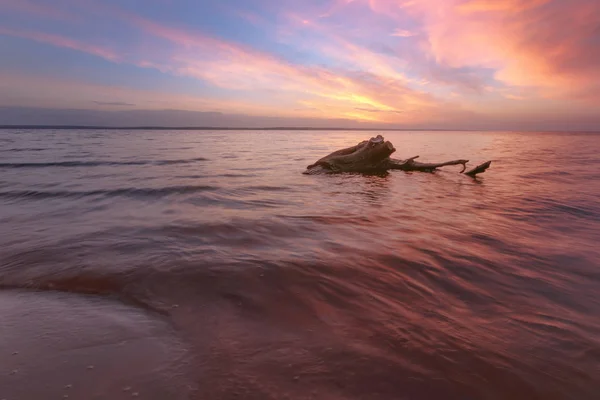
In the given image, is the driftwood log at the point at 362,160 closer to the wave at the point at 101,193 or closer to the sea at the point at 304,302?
the wave at the point at 101,193

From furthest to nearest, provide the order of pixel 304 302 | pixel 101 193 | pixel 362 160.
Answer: pixel 362 160, pixel 101 193, pixel 304 302

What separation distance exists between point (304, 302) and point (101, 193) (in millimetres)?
10936

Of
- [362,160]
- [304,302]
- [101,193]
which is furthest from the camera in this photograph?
[362,160]

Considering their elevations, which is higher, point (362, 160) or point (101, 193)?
point (362, 160)

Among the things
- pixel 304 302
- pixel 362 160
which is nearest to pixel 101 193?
pixel 304 302

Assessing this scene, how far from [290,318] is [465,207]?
8.50 metres

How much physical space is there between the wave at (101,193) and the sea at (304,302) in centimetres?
228

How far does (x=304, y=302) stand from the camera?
3895mm

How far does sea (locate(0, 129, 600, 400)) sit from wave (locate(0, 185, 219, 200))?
7.49 feet

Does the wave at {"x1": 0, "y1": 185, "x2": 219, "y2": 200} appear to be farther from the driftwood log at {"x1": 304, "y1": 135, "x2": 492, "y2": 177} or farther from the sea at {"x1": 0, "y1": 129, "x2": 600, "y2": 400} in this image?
the driftwood log at {"x1": 304, "y1": 135, "x2": 492, "y2": 177}

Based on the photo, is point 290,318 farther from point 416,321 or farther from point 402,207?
point 402,207

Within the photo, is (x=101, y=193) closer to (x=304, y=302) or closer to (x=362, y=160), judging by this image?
(x=304, y=302)

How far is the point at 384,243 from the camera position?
6.16m

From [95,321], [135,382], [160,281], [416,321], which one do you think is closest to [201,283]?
[160,281]
